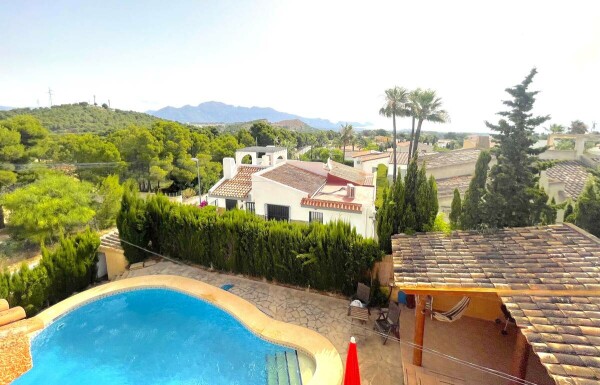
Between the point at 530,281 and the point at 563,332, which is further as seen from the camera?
the point at 530,281

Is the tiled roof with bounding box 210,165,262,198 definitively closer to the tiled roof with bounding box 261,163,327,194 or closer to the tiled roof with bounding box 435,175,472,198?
the tiled roof with bounding box 261,163,327,194

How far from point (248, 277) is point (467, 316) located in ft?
36.5

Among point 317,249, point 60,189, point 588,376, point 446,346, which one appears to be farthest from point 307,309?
point 60,189

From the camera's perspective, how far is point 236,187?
27312 millimetres

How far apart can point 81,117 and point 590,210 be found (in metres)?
119

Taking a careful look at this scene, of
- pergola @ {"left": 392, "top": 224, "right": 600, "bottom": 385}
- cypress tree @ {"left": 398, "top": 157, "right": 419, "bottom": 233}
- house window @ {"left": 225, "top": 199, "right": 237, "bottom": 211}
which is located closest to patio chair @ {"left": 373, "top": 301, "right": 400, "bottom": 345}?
pergola @ {"left": 392, "top": 224, "right": 600, "bottom": 385}

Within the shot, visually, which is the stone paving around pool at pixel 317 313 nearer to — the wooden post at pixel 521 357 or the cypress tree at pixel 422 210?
the wooden post at pixel 521 357

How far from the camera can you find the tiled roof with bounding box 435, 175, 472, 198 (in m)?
24.9

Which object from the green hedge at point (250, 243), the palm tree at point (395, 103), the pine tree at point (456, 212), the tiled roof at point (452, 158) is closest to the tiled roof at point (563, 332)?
the green hedge at point (250, 243)

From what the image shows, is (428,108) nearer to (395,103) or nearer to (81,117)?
(395,103)

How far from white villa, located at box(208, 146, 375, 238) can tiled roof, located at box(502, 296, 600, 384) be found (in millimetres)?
10618

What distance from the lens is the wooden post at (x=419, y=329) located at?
32.6 feet

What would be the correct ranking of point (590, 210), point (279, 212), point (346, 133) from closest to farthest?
point (590, 210) → point (279, 212) → point (346, 133)

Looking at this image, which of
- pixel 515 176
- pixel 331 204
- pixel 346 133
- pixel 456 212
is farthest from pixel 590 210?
pixel 346 133
